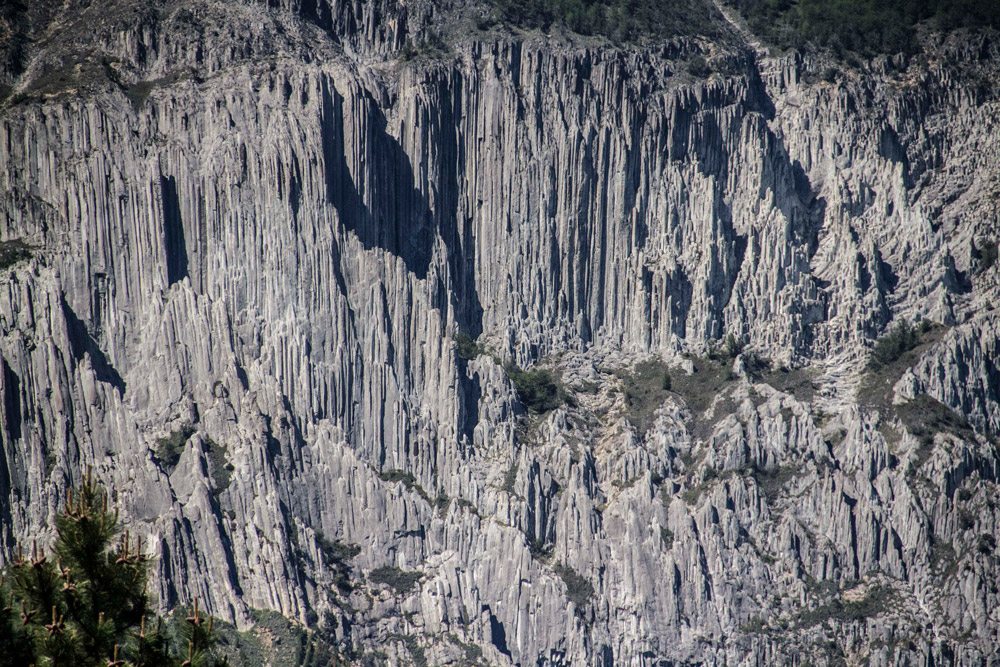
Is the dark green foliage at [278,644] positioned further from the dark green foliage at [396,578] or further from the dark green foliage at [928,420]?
the dark green foliage at [928,420]

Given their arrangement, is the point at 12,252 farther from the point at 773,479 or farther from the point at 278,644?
the point at 773,479

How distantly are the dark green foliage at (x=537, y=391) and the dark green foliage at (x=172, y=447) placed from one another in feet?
83.4

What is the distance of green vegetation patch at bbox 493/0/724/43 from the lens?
14900cm

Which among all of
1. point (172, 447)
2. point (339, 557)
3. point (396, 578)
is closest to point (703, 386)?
point (396, 578)

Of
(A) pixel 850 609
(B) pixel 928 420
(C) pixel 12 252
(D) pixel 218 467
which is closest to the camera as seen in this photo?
(A) pixel 850 609

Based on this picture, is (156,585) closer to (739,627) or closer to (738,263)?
(739,627)

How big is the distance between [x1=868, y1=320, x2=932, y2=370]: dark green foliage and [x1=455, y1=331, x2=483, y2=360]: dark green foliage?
30.7 m

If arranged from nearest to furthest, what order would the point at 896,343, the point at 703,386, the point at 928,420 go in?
the point at 928,420, the point at 896,343, the point at 703,386

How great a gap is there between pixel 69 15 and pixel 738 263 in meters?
57.8

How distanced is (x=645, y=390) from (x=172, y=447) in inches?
1459

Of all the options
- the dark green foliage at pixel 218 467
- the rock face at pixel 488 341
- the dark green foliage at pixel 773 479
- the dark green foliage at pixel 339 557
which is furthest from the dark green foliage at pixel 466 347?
the dark green foliage at pixel 773 479

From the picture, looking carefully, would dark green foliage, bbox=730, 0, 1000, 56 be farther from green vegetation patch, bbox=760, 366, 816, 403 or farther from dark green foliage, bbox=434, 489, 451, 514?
dark green foliage, bbox=434, 489, 451, 514

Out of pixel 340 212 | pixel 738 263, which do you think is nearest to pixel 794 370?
pixel 738 263

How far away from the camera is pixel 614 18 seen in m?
151
